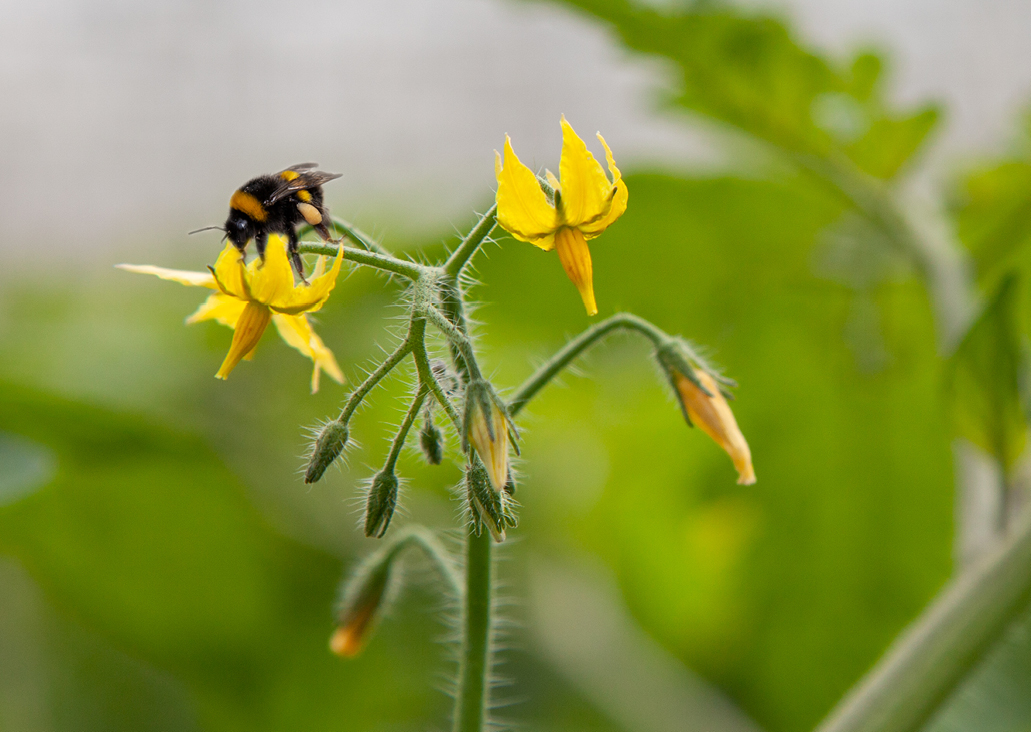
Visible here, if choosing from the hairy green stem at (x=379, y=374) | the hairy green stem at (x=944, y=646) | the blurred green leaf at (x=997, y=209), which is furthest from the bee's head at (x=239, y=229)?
the blurred green leaf at (x=997, y=209)

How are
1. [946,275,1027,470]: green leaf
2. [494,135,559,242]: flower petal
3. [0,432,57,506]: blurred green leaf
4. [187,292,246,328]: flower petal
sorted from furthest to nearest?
1. [0,432,57,506]: blurred green leaf
2. [946,275,1027,470]: green leaf
3. [187,292,246,328]: flower petal
4. [494,135,559,242]: flower petal

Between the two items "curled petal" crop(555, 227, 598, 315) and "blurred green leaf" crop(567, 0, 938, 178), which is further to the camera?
"blurred green leaf" crop(567, 0, 938, 178)

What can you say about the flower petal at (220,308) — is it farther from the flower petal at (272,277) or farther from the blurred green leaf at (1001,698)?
the blurred green leaf at (1001,698)

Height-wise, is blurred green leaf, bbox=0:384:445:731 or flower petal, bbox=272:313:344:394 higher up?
flower petal, bbox=272:313:344:394

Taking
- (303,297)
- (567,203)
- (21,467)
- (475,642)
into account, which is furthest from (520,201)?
(21,467)

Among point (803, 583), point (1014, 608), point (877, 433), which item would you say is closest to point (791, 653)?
point (803, 583)

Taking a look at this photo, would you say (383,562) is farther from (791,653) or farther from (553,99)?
(553,99)

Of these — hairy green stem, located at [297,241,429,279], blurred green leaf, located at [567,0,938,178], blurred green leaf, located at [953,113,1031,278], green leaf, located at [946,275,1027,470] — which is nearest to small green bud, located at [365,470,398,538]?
hairy green stem, located at [297,241,429,279]

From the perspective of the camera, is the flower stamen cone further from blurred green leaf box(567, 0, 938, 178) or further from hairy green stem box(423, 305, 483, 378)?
blurred green leaf box(567, 0, 938, 178)
